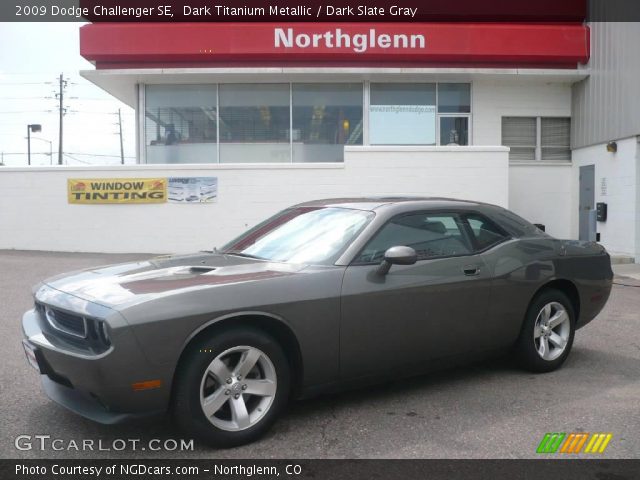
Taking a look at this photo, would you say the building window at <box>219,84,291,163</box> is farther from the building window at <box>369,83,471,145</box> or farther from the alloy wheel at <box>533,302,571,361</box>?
the alloy wheel at <box>533,302,571,361</box>

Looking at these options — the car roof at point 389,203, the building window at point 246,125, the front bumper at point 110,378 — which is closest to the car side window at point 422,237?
the car roof at point 389,203

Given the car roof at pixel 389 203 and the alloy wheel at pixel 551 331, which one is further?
the alloy wheel at pixel 551 331

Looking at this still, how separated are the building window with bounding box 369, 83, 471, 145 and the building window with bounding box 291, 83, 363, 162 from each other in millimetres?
503

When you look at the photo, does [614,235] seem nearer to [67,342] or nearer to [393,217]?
[393,217]

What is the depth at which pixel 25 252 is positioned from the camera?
14.9 metres

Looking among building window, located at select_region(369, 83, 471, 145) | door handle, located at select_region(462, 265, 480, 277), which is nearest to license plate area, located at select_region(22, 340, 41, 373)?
door handle, located at select_region(462, 265, 480, 277)

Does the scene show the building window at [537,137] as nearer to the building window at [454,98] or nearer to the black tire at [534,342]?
the building window at [454,98]

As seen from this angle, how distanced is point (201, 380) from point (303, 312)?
77cm

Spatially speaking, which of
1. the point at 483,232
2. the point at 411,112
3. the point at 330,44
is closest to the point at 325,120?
the point at 330,44

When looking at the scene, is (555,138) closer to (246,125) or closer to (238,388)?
(246,125)

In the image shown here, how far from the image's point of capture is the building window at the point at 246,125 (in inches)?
671

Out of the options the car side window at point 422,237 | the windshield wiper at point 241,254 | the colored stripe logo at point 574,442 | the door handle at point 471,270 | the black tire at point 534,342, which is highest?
the car side window at point 422,237

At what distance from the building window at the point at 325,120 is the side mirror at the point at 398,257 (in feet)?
42.5

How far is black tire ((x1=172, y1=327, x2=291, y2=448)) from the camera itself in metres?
3.51
